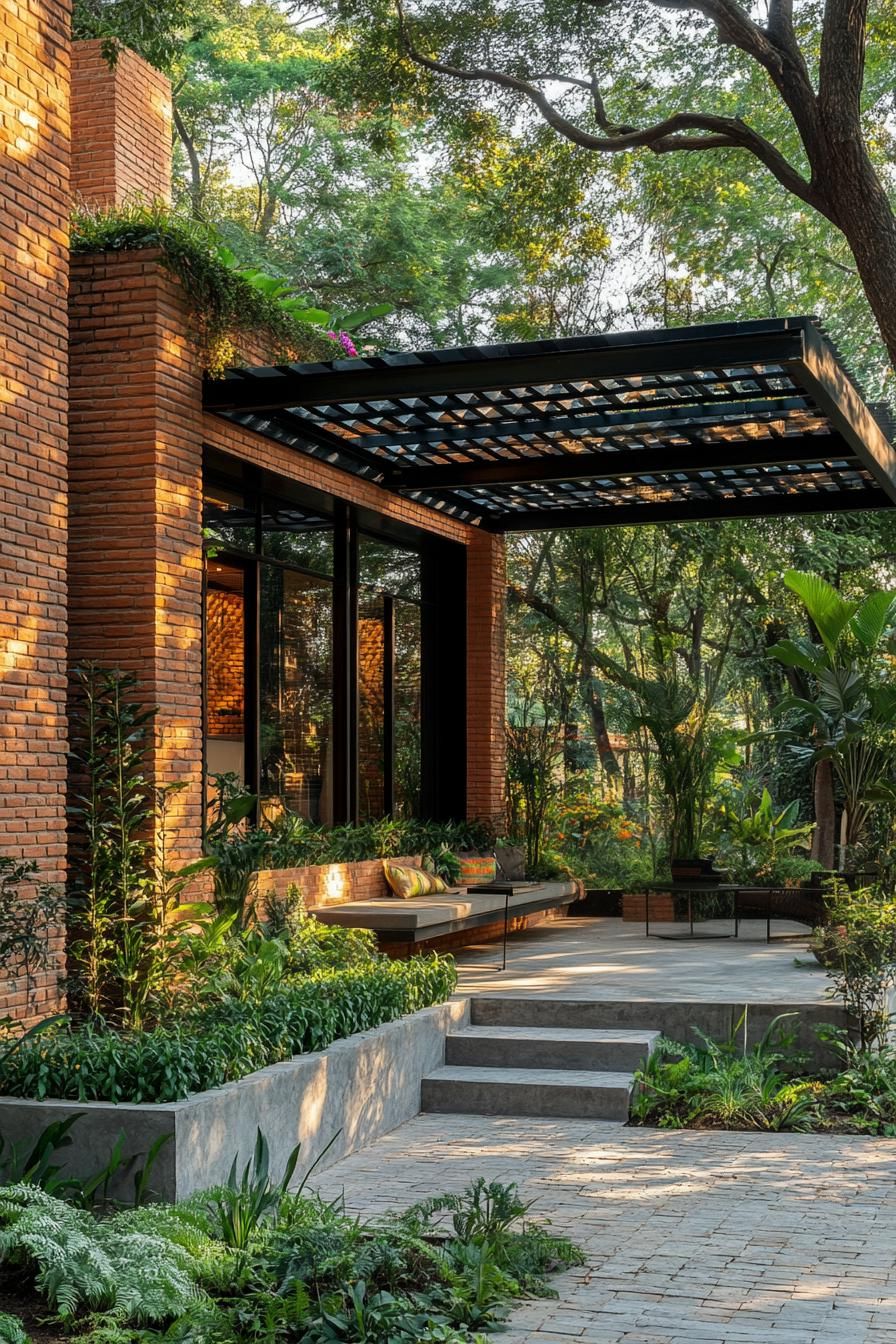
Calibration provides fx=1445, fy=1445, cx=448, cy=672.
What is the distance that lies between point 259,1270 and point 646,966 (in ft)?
21.5

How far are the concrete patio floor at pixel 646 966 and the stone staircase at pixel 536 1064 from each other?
0.25m

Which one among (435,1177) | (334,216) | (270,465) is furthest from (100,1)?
(435,1177)

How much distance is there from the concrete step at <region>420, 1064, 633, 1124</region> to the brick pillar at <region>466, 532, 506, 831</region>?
266 inches

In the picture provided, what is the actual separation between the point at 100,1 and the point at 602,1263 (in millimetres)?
12717

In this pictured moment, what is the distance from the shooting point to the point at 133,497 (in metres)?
8.60

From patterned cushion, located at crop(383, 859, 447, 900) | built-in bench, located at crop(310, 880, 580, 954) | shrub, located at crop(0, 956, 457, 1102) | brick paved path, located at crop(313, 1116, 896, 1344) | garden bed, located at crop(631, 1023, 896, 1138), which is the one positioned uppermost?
patterned cushion, located at crop(383, 859, 447, 900)

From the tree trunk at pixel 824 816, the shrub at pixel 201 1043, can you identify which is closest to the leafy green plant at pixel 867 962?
the shrub at pixel 201 1043

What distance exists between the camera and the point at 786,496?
1317 centimetres

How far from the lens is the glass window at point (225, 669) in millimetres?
10414

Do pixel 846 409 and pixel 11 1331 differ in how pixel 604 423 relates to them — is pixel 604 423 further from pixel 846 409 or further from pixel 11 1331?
pixel 11 1331

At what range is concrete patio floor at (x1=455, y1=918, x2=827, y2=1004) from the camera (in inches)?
367

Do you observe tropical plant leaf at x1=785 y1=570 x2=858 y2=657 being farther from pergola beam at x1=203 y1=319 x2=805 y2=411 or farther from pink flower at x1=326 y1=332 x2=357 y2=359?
pergola beam at x1=203 y1=319 x2=805 y2=411

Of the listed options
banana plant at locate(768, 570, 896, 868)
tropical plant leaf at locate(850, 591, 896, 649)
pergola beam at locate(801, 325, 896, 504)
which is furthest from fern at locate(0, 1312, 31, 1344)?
tropical plant leaf at locate(850, 591, 896, 649)

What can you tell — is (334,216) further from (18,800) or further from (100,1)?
(18,800)
